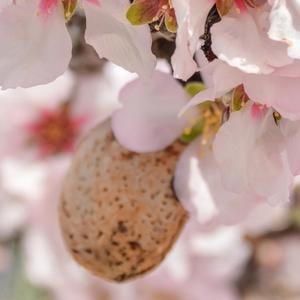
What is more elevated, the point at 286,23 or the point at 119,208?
the point at 286,23

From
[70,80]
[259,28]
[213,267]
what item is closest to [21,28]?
[259,28]

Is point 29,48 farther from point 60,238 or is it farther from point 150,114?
point 60,238

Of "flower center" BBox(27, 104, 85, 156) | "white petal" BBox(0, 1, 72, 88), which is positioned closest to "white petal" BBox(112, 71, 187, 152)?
"white petal" BBox(0, 1, 72, 88)

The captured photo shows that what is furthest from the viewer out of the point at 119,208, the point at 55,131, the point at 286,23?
the point at 55,131

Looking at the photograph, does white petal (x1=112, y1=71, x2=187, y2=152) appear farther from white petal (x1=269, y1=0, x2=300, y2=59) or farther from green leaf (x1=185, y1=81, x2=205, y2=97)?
white petal (x1=269, y1=0, x2=300, y2=59)

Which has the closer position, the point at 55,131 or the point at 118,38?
the point at 118,38

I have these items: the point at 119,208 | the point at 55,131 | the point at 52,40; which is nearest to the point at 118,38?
the point at 52,40
